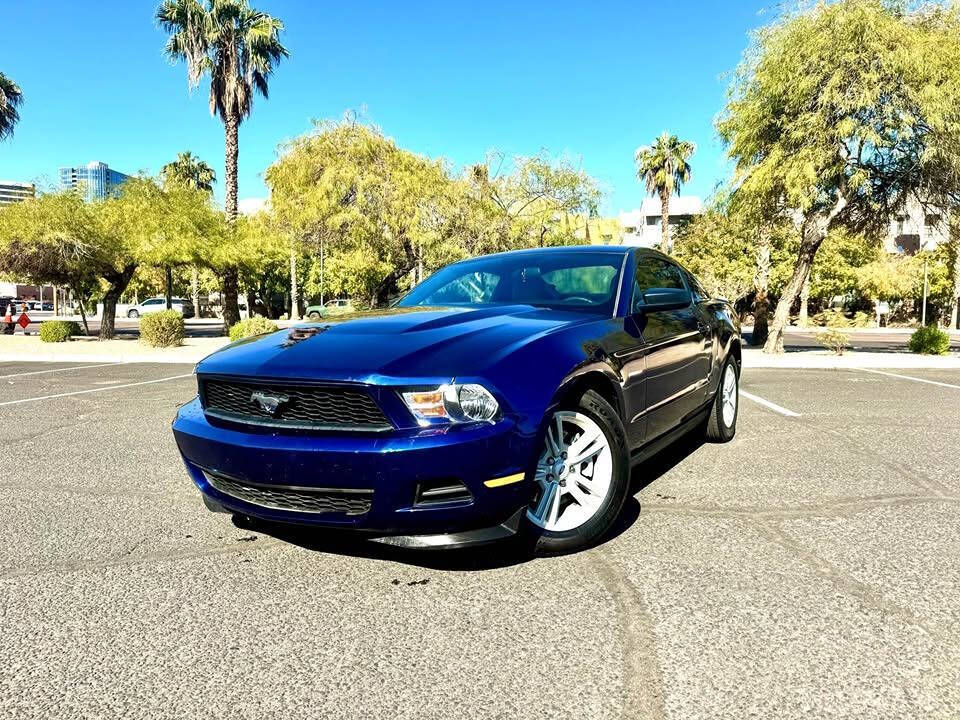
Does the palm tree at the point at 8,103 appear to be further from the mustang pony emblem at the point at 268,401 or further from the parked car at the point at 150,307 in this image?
the mustang pony emblem at the point at 268,401

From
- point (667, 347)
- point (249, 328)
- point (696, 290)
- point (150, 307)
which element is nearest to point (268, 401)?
point (667, 347)

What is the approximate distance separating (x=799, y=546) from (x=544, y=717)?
1.96 meters

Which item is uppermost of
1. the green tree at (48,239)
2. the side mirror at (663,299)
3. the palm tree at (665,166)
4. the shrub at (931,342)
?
the palm tree at (665,166)

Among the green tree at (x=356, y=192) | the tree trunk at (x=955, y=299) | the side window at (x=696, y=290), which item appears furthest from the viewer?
the tree trunk at (x=955, y=299)

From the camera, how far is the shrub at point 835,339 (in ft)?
52.2

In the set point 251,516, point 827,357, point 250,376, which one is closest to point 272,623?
point 251,516

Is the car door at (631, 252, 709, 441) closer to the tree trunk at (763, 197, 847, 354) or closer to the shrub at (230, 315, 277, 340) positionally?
the tree trunk at (763, 197, 847, 354)

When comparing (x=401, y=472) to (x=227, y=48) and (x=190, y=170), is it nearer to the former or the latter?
(x=227, y=48)

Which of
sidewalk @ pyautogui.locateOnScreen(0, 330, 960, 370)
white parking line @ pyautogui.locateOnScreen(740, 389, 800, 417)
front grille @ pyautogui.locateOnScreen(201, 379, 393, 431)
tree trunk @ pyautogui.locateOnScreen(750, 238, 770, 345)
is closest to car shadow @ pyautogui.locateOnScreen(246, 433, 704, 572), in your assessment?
front grille @ pyautogui.locateOnScreen(201, 379, 393, 431)

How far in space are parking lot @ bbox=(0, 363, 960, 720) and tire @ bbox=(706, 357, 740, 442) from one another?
1.03 meters

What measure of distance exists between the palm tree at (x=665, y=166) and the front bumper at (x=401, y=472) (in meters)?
42.6

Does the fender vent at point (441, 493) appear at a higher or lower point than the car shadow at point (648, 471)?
higher

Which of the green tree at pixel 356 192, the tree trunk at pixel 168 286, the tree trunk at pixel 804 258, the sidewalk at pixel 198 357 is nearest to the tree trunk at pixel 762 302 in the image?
the tree trunk at pixel 804 258

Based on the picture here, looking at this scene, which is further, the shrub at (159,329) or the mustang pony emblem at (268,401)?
the shrub at (159,329)
